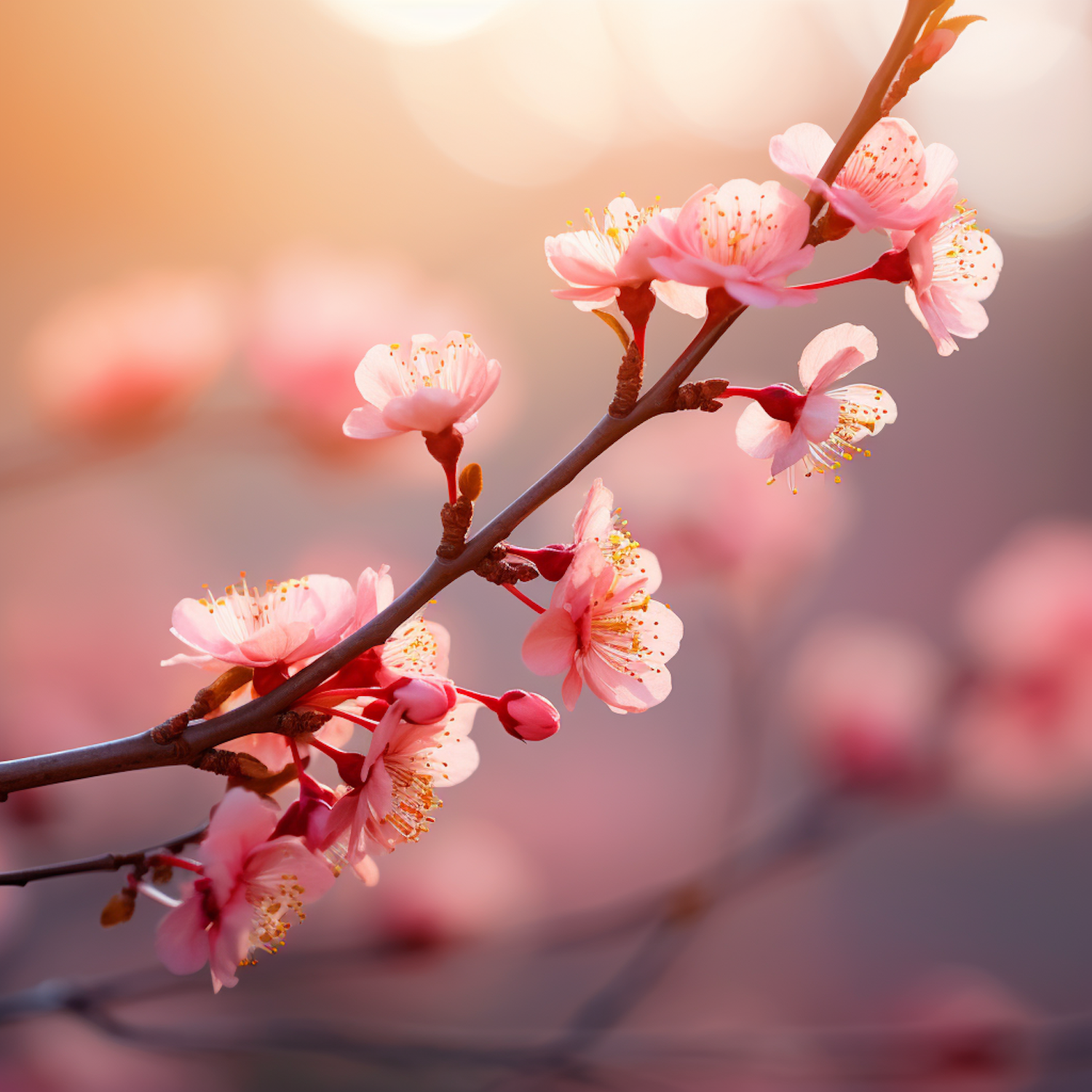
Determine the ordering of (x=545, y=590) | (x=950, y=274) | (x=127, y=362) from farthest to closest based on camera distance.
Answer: (x=545, y=590) < (x=127, y=362) < (x=950, y=274)

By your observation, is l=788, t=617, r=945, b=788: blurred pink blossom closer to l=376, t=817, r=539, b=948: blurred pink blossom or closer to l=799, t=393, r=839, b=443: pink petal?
l=376, t=817, r=539, b=948: blurred pink blossom

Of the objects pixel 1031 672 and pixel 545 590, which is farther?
pixel 545 590

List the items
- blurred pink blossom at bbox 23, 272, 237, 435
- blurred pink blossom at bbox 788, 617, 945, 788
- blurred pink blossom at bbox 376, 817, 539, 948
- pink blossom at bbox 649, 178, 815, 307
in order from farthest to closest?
1. blurred pink blossom at bbox 788, 617, 945, 788
2. blurred pink blossom at bbox 376, 817, 539, 948
3. blurred pink blossom at bbox 23, 272, 237, 435
4. pink blossom at bbox 649, 178, 815, 307

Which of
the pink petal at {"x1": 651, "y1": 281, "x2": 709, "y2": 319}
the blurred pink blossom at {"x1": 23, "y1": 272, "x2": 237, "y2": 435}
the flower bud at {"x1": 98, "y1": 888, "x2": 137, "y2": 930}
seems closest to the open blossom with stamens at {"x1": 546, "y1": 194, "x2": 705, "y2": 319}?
the pink petal at {"x1": 651, "y1": 281, "x2": 709, "y2": 319}

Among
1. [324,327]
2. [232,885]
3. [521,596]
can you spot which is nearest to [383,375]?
[521,596]

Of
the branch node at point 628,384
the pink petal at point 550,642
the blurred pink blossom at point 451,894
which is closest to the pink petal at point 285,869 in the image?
the pink petal at point 550,642

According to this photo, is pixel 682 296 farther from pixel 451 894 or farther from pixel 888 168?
pixel 451 894

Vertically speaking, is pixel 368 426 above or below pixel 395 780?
above
